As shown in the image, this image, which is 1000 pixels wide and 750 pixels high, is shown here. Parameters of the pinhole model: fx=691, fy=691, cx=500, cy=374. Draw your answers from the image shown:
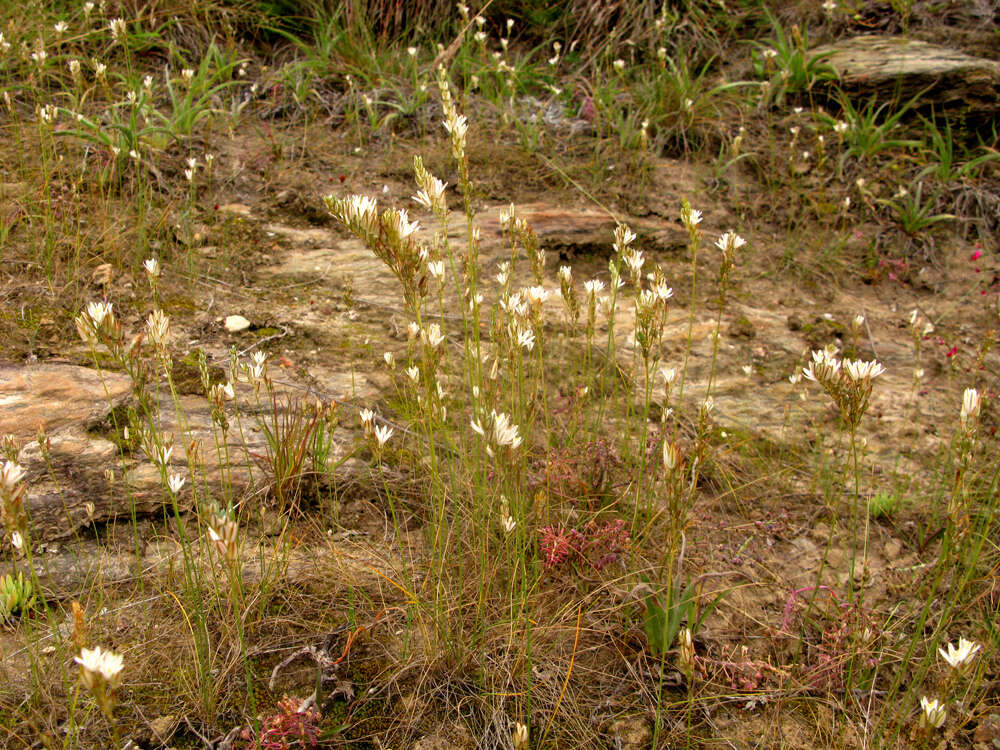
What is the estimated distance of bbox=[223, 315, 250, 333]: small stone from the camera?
3061 millimetres

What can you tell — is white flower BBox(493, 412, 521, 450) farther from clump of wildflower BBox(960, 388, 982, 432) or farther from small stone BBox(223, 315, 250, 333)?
Result: small stone BBox(223, 315, 250, 333)

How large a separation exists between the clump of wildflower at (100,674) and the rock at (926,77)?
5.56 m

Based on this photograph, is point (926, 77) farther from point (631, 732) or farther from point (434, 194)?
point (631, 732)

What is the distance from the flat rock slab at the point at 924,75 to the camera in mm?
4719

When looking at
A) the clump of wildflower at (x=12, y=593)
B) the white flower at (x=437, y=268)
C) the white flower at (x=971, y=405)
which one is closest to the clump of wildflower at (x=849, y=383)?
the white flower at (x=971, y=405)

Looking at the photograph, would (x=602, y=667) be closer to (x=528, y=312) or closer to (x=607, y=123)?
(x=528, y=312)

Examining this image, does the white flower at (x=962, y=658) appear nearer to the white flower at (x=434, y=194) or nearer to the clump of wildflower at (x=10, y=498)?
the white flower at (x=434, y=194)

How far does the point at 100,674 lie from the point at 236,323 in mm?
Result: 2216

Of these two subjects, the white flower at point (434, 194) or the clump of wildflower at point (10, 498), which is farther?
the white flower at point (434, 194)

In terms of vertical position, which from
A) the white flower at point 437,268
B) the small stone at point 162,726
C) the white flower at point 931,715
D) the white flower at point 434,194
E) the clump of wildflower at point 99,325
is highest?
the white flower at point 434,194

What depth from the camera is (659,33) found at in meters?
5.38

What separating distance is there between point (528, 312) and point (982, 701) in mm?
1531

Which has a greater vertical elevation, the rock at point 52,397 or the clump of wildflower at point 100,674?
the clump of wildflower at point 100,674

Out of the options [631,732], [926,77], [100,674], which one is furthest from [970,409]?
[926,77]
